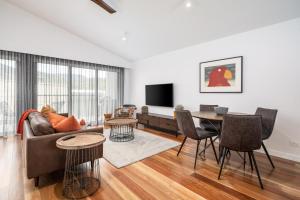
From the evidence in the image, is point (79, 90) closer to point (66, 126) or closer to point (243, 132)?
point (66, 126)

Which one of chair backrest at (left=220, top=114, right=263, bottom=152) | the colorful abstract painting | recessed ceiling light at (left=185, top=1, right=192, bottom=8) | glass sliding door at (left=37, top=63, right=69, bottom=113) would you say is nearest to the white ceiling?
recessed ceiling light at (left=185, top=1, right=192, bottom=8)

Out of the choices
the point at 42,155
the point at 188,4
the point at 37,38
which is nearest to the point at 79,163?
the point at 42,155

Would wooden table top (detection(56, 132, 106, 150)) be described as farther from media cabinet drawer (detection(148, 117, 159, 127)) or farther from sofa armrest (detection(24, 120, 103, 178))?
media cabinet drawer (detection(148, 117, 159, 127))

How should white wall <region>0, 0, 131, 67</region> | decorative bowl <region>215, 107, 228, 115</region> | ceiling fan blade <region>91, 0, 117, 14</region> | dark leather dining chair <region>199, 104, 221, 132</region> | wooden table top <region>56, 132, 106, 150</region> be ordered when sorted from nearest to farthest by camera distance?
wooden table top <region>56, 132, 106, 150</region>, decorative bowl <region>215, 107, 228, 115</region>, ceiling fan blade <region>91, 0, 117, 14</region>, dark leather dining chair <region>199, 104, 221, 132</region>, white wall <region>0, 0, 131, 67</region>

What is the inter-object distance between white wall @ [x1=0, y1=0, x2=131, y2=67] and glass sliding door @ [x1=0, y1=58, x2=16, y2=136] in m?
0.49

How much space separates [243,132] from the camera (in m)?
1.87

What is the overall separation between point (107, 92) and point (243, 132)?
15.9 feet

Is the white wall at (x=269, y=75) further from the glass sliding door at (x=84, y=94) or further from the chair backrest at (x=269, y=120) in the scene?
the glass sliding door at (x=84, y=94)

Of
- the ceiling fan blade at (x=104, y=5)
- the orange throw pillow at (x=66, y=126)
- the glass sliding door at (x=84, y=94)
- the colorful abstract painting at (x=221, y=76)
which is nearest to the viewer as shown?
the orange throw pillow at (x=66, y=126)

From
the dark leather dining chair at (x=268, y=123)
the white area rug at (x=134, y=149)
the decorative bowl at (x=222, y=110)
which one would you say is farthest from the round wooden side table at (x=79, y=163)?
the dark leather dining chair at (x=268, y=123)

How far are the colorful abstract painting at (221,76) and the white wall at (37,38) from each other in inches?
146

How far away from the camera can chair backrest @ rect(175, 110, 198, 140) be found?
2.41 m

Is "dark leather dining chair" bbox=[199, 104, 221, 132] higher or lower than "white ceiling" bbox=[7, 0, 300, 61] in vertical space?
lower

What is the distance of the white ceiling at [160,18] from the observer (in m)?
2.57
